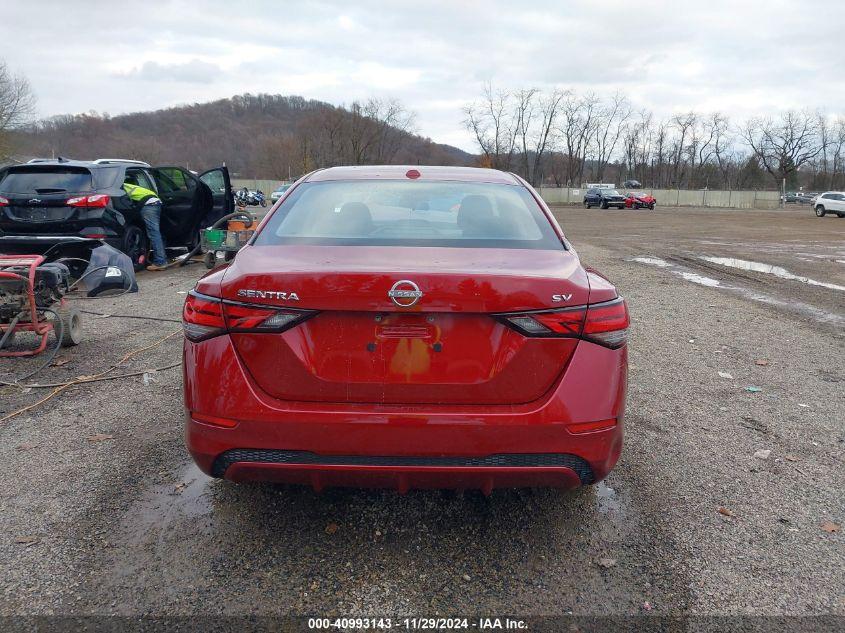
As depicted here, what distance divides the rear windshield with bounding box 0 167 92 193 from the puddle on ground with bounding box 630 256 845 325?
31.5 ft

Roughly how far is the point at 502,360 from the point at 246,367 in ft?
3.11

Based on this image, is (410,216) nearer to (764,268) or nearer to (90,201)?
(90,201)

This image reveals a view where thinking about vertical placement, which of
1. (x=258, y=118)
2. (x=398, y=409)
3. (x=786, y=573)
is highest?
(x=258, y=118)

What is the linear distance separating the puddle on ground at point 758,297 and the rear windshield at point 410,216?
604 centimetres

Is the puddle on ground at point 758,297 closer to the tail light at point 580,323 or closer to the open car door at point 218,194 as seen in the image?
the tail light at point 580,323

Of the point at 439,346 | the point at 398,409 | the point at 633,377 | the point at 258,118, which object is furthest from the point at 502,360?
the point at 258,118

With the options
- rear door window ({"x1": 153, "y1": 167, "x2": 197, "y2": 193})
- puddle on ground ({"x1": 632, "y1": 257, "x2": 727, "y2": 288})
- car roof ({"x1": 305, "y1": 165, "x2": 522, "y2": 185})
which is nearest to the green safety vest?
rear door window ({"x1": 153, "y1": 167, "x2": 197, "y2": 193})

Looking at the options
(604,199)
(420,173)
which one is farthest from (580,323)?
(604,199)

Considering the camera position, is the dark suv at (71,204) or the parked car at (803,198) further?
the parked car at (803,198)

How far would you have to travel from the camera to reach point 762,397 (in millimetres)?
4672

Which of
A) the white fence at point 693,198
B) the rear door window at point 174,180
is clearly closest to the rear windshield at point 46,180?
the rear door window at point 174,180

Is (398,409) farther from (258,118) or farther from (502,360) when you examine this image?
(258,118)

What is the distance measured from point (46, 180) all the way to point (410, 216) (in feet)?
26.4

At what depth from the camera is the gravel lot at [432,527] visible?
2.38 meters
